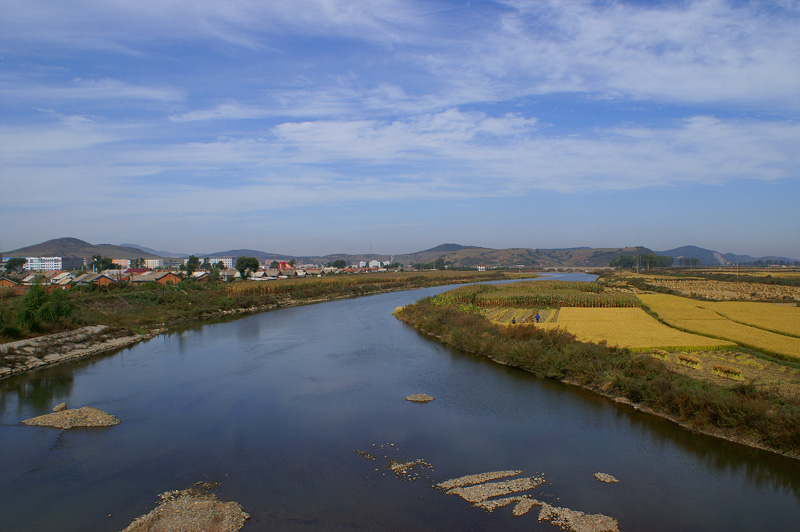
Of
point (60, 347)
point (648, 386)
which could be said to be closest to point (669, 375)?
point (648, 386)

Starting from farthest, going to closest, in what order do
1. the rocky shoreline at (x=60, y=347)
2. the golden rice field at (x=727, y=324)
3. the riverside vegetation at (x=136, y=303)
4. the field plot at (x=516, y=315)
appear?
the field plot at (x=516, y=315), the riverside vegetation at (x=136, y=303), the rocky shoreline at (x=60, y=347), the golden rice field at (x=727, y=324)

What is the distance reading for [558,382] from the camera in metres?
15.8

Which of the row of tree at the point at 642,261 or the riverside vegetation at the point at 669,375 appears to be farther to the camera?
the row of tree at the point at 642,261

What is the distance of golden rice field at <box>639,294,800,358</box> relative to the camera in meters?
16.9

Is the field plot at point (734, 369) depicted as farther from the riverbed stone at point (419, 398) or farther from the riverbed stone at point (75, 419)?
the riverbed stone at point (75, 419)

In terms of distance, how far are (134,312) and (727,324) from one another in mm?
32358

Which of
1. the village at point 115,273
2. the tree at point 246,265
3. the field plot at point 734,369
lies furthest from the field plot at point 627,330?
the tree at point 246,265

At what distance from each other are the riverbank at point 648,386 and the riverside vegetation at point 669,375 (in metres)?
0.02

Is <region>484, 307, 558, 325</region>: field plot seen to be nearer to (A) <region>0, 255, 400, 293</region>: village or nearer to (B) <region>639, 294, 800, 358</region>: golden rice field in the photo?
(B) <region>639, 294, 800, 358</region>: golden rice field

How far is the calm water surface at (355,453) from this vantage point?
809 centimetres

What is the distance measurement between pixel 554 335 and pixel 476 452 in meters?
9.10

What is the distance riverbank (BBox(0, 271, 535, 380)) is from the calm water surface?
3.23m

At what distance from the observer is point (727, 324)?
2198 centimetres

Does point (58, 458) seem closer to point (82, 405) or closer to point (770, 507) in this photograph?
point (82, 405)
